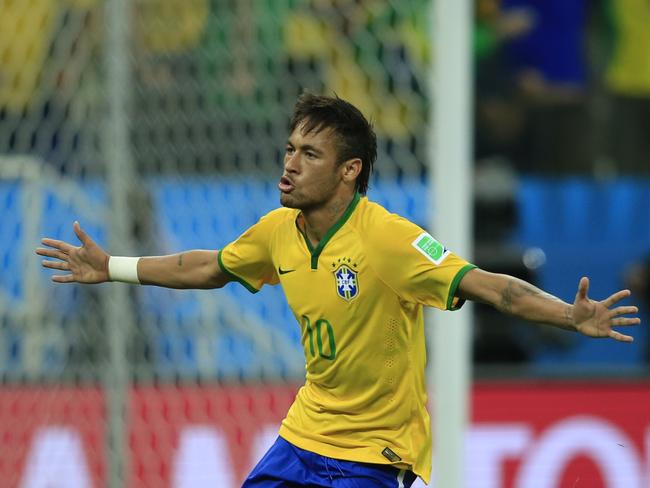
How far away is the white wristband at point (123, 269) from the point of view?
4.69 metres

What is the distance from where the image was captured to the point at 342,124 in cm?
438

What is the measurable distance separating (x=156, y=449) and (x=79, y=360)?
578mm

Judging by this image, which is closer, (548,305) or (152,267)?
(548,305)

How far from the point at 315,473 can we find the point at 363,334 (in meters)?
0.48

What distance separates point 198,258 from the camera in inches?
185

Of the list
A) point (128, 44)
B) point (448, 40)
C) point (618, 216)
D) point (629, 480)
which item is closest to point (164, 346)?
point (128, 44)

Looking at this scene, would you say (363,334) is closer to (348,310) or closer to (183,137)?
(348,310)

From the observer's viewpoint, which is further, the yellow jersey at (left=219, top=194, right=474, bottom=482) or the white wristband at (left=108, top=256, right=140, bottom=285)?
the white wristband at (left=108, top=256, right=140, bottom=285)

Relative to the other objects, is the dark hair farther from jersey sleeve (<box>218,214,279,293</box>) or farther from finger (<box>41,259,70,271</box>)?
finger (<box>41,259,70,271</box>)

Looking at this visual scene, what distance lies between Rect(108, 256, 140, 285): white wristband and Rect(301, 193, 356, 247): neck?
0.73m

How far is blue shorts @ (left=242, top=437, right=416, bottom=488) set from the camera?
14.0ft

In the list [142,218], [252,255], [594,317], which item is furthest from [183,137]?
[594,317]

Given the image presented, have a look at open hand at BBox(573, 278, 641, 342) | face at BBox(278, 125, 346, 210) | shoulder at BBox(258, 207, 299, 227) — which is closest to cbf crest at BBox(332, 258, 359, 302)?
face at BBox(278, 125, 346, 210)

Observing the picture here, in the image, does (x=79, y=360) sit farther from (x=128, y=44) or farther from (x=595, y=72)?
(x=595, y=72)
